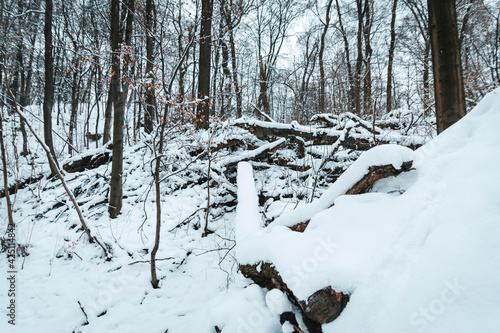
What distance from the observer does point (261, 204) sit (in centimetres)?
461

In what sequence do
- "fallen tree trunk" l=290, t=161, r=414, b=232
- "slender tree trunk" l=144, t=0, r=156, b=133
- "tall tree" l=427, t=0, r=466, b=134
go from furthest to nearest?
1. "slender tree trunk" l=144, t=0, r=156, b=133
2. "tall tree" l=427, t=0, r=466, b=134
3. "fallen tree trunk" l=290, t=161, r=414, b=232

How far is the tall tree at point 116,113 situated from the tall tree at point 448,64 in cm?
464

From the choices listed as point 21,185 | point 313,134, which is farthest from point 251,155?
point 21,185

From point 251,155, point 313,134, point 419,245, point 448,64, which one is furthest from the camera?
point 313,134

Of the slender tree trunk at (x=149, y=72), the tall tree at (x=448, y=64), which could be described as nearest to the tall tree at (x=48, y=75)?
the slender tree trunk at (x=149, y=72)

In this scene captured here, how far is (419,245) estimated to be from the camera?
3.92ft

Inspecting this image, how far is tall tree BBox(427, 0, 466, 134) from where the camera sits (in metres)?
2.52

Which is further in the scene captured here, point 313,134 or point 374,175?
point 313,134

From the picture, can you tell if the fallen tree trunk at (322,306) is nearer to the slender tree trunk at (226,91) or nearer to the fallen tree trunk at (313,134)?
the slender tree trunk at (226,91)

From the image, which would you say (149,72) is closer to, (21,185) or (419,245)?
(419,245)

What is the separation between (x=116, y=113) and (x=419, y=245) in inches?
187

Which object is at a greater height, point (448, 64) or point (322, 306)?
point (448, 64)

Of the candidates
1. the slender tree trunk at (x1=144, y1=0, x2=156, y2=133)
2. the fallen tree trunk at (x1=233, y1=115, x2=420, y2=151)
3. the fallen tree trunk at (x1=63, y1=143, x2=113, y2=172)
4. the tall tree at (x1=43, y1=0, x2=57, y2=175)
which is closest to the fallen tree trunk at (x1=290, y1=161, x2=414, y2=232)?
the slender tree trunk at (x1=144, y1=0, x2=156, y2=133)

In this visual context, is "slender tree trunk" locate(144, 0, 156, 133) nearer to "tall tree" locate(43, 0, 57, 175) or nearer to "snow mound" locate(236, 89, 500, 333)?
"snow mound" locate(236, 89, 500, 333)
